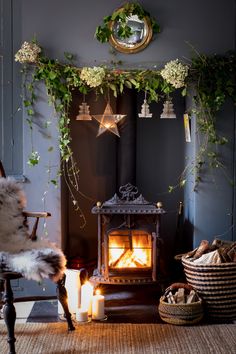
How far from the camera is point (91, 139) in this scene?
16.0 ft

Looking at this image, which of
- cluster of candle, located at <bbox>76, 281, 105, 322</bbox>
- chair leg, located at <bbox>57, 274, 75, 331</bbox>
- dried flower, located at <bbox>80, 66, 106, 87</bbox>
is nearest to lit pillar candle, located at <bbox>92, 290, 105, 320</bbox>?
cluster of candle, located at <bbox>76, 281, 105, 322</bbox>

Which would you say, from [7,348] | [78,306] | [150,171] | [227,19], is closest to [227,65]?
[227,19]

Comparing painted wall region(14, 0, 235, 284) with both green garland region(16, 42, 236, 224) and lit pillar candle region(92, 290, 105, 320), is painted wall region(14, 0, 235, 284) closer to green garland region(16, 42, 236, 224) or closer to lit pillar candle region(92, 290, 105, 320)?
green garland region(16, 42, 236, 224)

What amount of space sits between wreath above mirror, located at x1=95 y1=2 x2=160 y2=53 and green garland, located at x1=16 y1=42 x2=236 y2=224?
8.1 inches

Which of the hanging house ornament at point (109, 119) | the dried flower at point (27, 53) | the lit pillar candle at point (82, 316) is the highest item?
the dried flower at point (27, 53)

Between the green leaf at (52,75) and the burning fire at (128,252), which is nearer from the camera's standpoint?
the green leaf at (52,75)

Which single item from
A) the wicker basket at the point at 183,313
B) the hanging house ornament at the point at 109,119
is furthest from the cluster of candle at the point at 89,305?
the hanging house ornament at the point at 109,119

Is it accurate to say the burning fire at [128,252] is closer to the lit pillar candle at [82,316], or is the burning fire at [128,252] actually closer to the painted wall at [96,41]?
the painted wall at [96,41]

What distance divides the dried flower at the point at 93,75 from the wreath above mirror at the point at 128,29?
25cm

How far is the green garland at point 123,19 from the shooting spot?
13.5ft

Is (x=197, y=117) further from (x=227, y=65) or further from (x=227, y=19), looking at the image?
(x=227, y=19)

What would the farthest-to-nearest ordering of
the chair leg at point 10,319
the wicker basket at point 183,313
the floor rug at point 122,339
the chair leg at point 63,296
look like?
the wicker basket at point 183,313 → the chair leg at point 63,296 → the floor rug at point 122,339 → the chair leg at point 10,319

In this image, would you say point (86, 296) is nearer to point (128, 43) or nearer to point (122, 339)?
point (122, 339)

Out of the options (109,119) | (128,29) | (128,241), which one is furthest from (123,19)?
(128,241)
